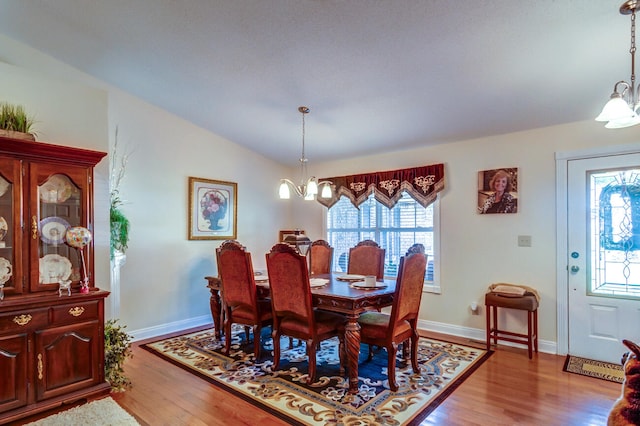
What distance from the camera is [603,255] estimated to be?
336 centimetres

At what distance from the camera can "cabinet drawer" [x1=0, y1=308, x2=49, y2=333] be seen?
231 centimetres

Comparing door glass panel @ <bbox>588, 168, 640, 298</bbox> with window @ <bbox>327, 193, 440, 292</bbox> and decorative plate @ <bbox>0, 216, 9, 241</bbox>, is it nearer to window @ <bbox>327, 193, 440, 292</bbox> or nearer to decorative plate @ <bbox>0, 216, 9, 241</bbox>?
window @ <bbox>327, 193, 440, 292</bbox>

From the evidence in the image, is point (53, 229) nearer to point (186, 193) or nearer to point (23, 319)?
point (23, 319)

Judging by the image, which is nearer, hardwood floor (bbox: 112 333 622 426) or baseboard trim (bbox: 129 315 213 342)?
hardwood floor (bbox: 112 333 622 426)

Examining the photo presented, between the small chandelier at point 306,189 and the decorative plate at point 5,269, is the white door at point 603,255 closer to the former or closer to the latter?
the small chandelier at point 306,189

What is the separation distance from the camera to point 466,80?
2.98m

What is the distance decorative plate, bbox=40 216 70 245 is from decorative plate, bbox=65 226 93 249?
7cm

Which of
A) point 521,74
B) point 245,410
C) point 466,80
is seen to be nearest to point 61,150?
point 245,410

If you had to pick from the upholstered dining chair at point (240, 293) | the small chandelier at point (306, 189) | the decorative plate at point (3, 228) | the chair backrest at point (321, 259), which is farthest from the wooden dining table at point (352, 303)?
the decorative plate at point (3, 228)

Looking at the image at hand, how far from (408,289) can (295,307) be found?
3.10 ft

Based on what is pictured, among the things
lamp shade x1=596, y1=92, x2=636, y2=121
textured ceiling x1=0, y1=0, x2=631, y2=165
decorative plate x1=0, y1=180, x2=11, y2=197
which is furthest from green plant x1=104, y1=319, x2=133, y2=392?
lamp shade x1=596, y1=92, x2=636, y2=121

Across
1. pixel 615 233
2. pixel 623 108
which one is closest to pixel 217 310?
pixel 623 108

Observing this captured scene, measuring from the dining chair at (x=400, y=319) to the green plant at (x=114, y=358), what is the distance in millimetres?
1967

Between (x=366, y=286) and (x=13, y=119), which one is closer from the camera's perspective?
(x=13, y=119)
